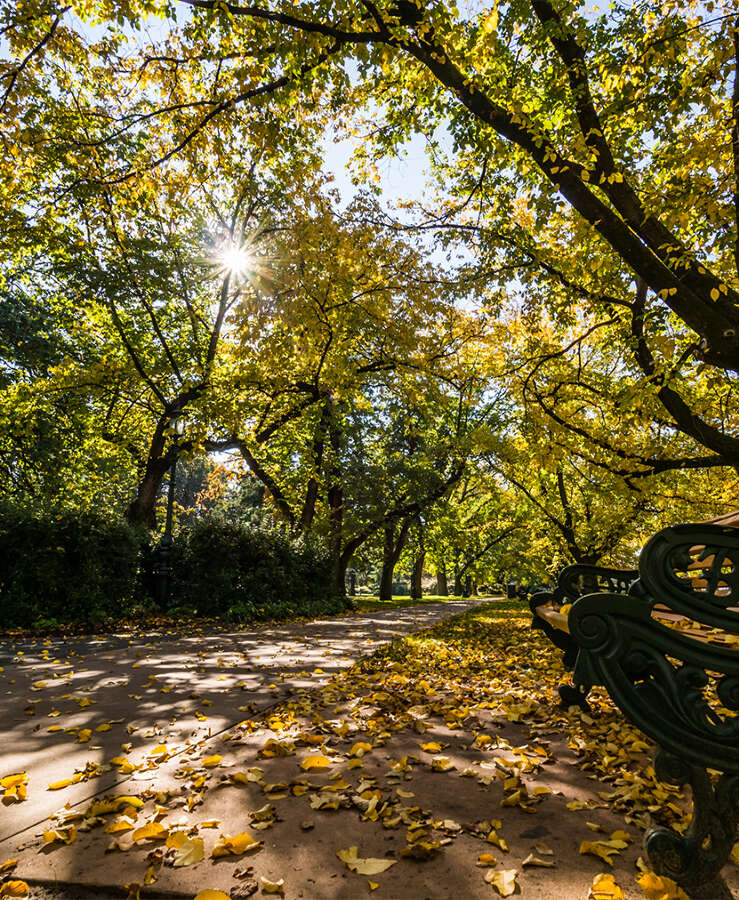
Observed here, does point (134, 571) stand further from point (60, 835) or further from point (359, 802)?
point (359, 802)

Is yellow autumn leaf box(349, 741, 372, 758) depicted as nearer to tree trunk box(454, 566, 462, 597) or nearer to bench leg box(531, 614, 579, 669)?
bench leg box(531, 614, 579, 669)

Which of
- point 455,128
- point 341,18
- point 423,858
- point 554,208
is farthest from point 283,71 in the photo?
point 423,858

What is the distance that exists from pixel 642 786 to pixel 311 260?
30.9ft

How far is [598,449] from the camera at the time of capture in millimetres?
7828

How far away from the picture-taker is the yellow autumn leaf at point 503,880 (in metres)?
1.51

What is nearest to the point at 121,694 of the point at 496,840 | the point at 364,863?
the point at 364,863

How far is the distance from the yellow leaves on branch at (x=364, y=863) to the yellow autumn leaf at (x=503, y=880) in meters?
0.32

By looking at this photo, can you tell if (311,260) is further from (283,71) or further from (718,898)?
(718,898)

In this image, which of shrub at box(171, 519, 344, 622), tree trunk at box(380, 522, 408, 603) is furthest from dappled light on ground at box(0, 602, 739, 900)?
tree trunk at box(380, 522, 408, 603)

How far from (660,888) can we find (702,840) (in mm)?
190

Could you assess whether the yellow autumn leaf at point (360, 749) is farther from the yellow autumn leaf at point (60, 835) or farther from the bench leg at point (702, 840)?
the bench leg at point (702, 840)

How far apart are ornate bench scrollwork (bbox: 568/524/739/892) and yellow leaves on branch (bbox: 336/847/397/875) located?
2.73ft

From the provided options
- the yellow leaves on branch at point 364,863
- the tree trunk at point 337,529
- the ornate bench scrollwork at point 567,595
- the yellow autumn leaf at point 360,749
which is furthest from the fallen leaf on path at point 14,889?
the tree trunk at point 337,529

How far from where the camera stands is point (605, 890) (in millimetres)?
1496
